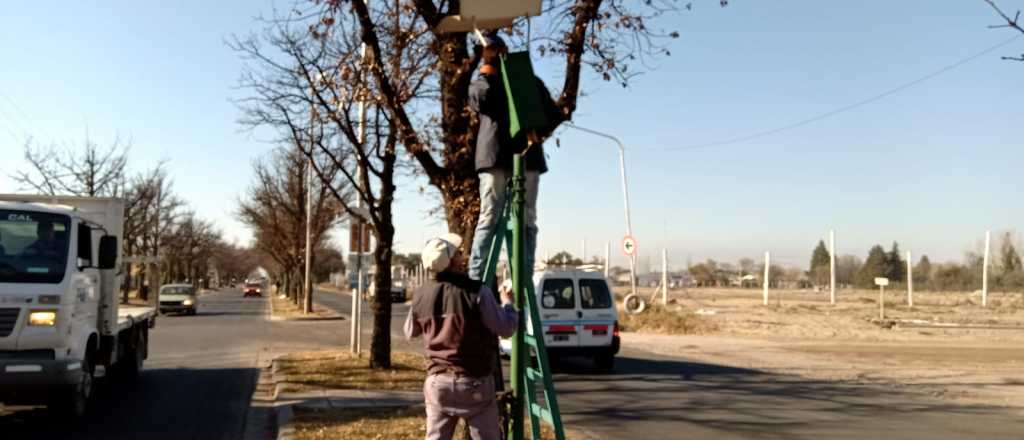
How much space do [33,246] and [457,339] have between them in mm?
6804

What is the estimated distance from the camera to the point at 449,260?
15.6 ft

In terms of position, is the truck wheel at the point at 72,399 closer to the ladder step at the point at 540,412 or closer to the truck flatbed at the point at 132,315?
the truck flatbed at the point at 132,315

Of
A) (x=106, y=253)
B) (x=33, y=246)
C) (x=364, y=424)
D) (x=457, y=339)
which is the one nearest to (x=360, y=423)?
(x=364, y=424)

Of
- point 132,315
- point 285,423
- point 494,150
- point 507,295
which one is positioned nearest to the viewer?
point 507,295

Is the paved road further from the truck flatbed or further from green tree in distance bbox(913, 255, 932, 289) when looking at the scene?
green tree in distance bbox(913, 255, 932, 289)

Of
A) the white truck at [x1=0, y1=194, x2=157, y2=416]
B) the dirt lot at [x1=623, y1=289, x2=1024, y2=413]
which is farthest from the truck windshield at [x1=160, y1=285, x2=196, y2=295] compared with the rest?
the white truck at [x1=0, y1=194, x2=157, y2=416]

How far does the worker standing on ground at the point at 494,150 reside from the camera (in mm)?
5414

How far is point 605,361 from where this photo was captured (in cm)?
1700

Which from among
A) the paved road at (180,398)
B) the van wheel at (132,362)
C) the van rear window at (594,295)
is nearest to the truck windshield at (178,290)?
the paved road at (180,398)

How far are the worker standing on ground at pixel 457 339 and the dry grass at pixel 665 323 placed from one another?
24.8 metres

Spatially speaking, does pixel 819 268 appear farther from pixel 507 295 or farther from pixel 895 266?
pixel 507 295

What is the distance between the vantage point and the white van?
16.7 meters

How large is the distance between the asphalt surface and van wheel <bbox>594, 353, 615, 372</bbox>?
0.26 m

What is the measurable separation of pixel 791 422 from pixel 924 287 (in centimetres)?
7881
